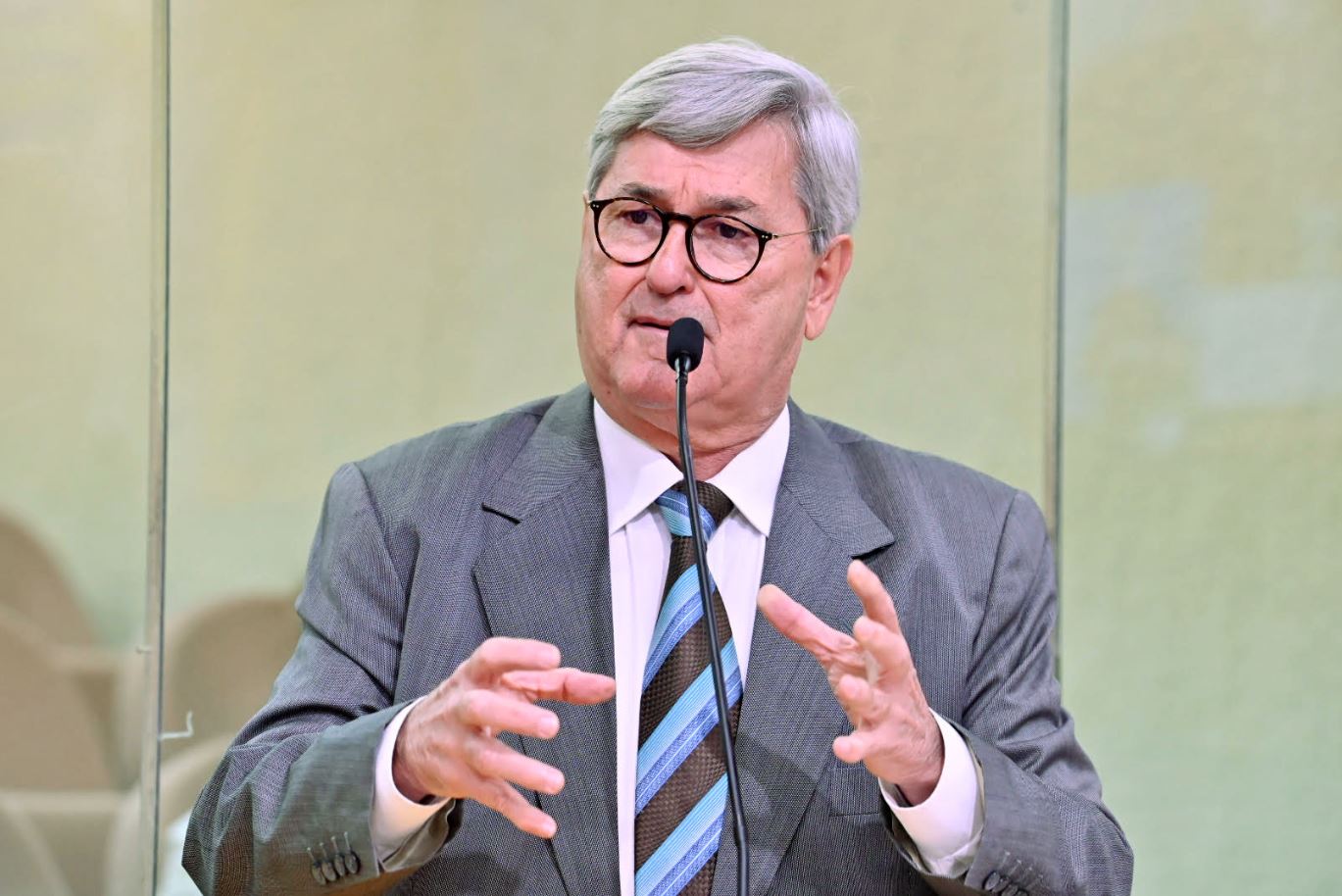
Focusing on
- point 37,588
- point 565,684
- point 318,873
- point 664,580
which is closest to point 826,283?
point 664,580

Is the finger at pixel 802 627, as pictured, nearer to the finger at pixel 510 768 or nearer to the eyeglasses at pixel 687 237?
the finger at pixel 510 768

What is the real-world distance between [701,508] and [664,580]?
0.32 ft

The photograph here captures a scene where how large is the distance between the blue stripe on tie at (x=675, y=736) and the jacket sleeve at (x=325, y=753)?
9.2 inches

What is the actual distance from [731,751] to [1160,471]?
1522mm

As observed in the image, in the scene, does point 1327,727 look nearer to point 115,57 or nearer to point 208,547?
point 208,547

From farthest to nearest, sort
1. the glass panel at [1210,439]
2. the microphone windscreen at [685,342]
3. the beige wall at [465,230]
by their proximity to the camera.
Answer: the glass panel at [1210,439] → the beige wall at [465,230] → the microphone windscreen at [685,342]

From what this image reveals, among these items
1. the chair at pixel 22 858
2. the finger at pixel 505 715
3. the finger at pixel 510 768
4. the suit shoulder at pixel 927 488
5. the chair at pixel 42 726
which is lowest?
the chair at pixel 22 858

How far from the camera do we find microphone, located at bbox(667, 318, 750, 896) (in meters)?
1.42

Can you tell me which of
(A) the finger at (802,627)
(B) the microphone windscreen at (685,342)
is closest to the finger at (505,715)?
(A) the finger at (802,627)

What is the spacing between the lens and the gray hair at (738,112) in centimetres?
181

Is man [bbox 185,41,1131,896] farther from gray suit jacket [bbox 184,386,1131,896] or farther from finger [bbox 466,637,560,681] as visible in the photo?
finger [bbox 466,637,560,681]

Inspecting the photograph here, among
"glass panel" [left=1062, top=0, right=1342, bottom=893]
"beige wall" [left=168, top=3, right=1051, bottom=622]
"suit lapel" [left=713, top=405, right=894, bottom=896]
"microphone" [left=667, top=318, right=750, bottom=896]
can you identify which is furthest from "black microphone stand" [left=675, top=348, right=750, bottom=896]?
"glass panel" [left=1062, top=0, right=1342, bottom=893]

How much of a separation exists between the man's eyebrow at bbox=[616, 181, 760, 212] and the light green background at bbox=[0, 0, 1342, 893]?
625mm

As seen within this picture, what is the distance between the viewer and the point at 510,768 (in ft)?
4.44
